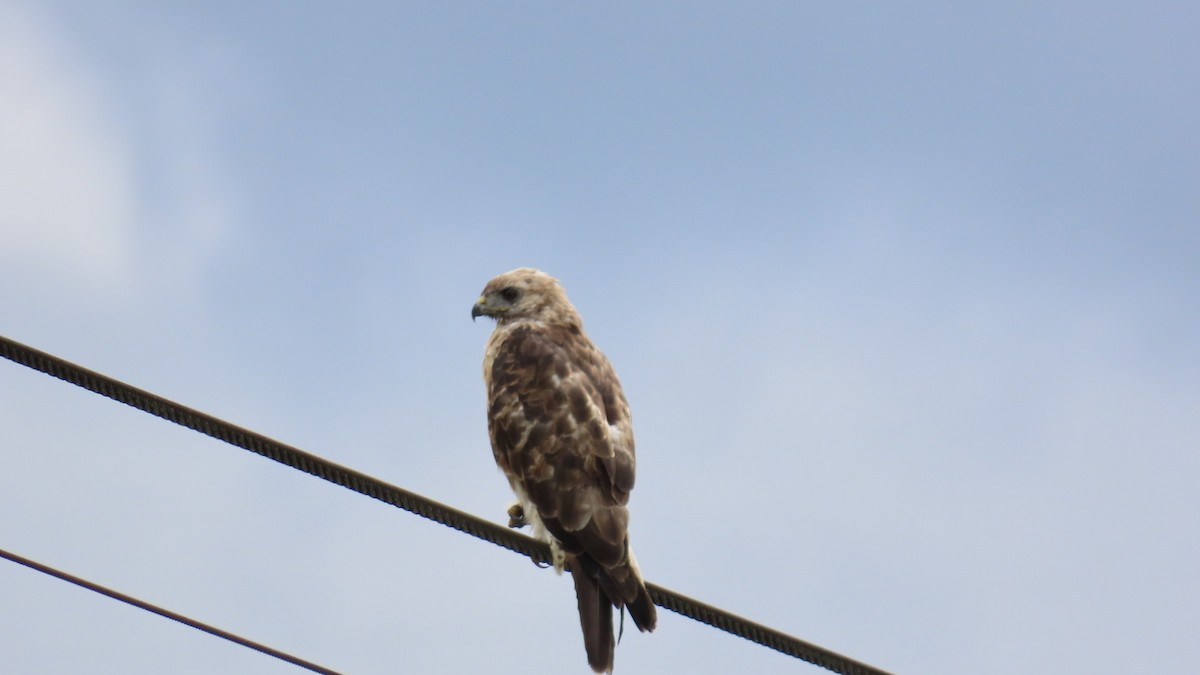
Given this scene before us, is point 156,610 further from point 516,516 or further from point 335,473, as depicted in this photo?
point 516,516

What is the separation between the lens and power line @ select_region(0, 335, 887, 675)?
17.0 feet

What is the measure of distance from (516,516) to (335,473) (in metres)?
2.70

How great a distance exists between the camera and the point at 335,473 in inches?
215

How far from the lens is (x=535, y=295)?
31.6ft

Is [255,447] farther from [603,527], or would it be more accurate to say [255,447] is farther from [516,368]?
[516,368]

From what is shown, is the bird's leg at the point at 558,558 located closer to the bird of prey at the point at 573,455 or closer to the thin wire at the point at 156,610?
the bird of prey at the point at 573,455

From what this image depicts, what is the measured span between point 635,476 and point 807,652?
232 cm

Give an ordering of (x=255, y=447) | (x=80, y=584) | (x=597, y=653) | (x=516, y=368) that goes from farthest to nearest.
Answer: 1. (x=516, y=368)
2. (x=597, y=653)
3. (x=255, y=447)
4. (x=80, y=584)

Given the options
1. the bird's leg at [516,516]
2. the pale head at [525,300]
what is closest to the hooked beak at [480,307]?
the pale head at [525,300]

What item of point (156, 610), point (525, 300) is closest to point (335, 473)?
point (156, 610)

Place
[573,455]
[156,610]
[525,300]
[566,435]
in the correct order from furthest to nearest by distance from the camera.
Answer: [525,300] → [566,435] → [573,455] → [156,610]

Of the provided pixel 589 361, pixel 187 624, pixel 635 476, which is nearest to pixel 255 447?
pixel 187 624

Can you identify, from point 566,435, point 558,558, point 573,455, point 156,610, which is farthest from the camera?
point 566,435

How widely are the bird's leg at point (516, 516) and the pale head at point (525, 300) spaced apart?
5.74 ft
